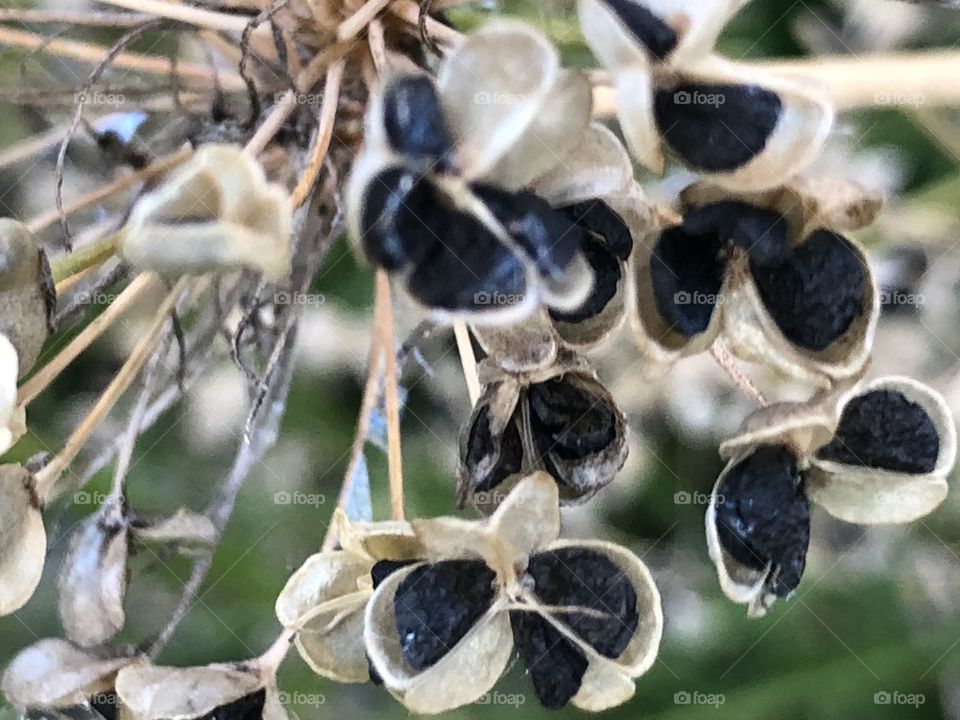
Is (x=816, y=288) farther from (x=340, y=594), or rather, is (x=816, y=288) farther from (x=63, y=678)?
(x=63, y=678)

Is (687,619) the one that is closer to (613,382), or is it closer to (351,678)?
(613,382)

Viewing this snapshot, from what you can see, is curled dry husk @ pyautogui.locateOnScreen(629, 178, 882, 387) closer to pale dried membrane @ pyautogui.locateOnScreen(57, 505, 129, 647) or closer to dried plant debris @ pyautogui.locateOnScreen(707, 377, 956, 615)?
dried plant debris @ pyautogui.locateOnScreen(707, 377, 956, 615)

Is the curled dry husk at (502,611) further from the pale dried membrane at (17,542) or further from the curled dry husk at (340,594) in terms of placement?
the pale dried membrane at (17,542)

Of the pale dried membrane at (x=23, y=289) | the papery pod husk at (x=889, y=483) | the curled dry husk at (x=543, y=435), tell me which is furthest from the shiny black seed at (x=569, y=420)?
the pale dried membrane at (x=23, y=289)

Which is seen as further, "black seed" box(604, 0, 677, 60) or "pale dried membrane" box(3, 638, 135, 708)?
"pale dried membrane" box(3, 638, 135, 708)

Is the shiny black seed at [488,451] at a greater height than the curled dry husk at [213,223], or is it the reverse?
the curled dry husk at [213,223]

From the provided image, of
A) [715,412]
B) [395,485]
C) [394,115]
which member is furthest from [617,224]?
[715,412]

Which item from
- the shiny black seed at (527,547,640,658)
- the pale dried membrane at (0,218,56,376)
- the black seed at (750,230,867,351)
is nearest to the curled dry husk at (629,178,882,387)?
the black seed at (750,230,867,351)
